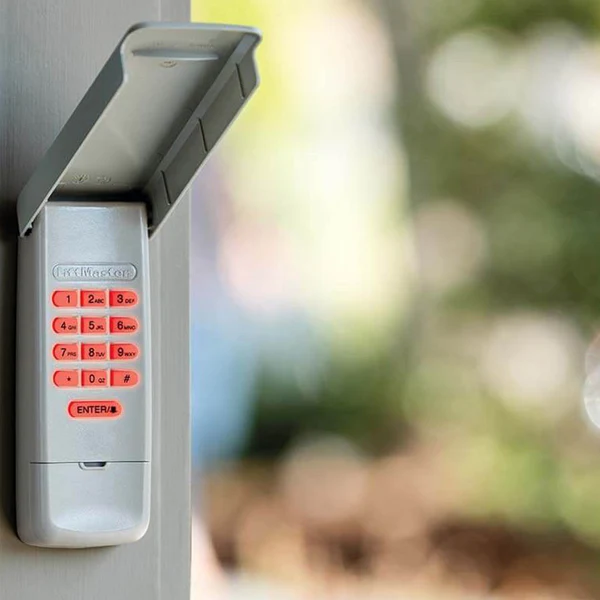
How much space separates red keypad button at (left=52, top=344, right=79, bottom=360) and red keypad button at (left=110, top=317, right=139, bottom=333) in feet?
0.05

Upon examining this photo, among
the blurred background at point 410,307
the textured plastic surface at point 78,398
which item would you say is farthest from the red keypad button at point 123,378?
the blurred background at point 410,307

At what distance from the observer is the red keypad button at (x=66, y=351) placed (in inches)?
14.1

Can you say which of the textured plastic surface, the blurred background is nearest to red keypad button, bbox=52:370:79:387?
the textured plastic surface

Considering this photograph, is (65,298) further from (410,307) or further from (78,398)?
(410,307)

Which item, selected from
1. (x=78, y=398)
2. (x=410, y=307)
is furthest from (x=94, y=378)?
(x=410, y=307)

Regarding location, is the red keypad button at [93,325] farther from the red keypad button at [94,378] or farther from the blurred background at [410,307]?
the blurred background at [410,307]

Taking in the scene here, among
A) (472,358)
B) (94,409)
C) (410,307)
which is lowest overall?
(94,409)

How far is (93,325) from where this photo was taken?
364 mm

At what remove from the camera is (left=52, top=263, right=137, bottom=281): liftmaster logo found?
36 centimetres

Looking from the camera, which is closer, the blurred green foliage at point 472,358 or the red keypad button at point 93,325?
the red keypad button at point 93,325

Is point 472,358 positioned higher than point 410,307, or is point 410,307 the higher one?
point 410,307

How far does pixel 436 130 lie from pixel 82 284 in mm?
2094

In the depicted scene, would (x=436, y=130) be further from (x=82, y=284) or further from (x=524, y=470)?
(x=82, y=284)

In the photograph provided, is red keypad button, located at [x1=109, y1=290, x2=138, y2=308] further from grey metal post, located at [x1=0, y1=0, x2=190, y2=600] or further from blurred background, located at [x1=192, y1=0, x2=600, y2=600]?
blurred background, located at [x1=192, y1=0, x2=600, y2=600]
